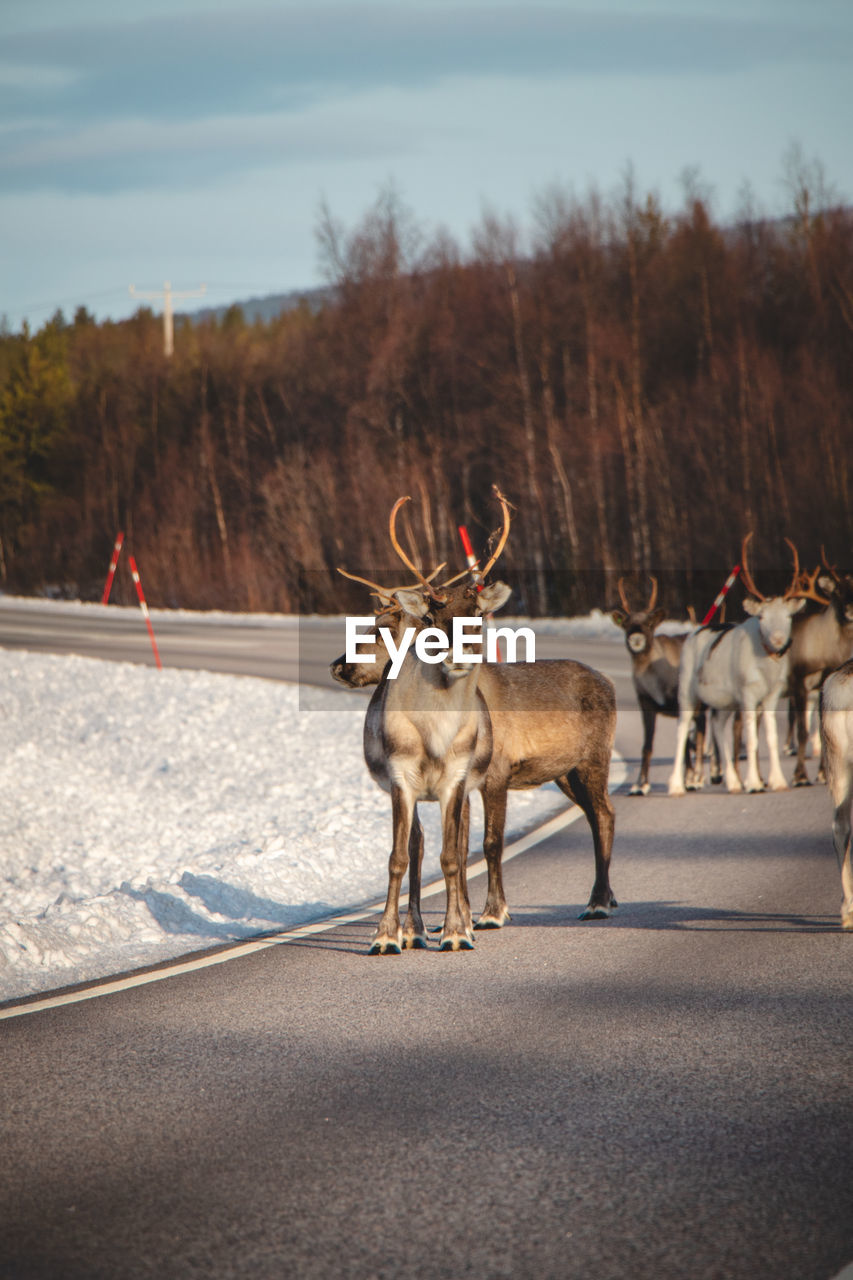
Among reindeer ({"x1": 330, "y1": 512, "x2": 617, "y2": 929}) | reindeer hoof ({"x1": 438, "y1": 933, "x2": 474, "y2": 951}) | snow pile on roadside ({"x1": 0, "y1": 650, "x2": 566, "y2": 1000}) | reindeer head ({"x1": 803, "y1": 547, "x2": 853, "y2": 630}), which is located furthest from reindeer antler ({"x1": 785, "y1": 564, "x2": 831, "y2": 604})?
reindeer hoof ({"x1": 438, "y1": 933, "x2": 474, "y2": 951})

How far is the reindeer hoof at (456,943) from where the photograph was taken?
25.5 ft

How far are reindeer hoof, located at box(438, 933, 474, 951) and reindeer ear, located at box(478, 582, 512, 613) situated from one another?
1792mm

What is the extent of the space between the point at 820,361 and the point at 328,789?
30.2m

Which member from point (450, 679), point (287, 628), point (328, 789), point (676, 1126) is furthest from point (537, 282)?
point (676, 1126)

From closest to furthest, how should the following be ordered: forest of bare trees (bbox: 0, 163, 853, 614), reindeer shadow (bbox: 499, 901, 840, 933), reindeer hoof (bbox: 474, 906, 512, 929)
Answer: reindeer shadow (bbox: 499, 901, 840, 933) < reindeer hoof (bbox: 474, 906, 512, 929) < forest of bare trees (bbox: 0, 163, 853, 614)

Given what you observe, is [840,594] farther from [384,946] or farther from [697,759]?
[384,946]

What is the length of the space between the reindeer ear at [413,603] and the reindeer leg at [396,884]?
99 centimetres

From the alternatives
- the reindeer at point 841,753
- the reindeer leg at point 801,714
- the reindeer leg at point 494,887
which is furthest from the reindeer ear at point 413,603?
the reindeer leg at point 801,714

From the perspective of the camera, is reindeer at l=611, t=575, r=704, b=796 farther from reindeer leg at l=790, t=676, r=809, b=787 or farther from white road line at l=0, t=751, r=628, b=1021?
white road line at l=0, t=751, r=628, b=1021

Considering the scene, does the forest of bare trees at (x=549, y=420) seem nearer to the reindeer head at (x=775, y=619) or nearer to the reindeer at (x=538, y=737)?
the reindeer head at (x=775, y=619)

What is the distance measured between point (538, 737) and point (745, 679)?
5.47 metres

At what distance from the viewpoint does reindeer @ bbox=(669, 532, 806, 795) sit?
13.8 m

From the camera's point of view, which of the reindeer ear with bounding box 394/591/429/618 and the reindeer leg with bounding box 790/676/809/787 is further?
the reindeer leg with bounding box 790/676/809/787

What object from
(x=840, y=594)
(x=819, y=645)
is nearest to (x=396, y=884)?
(x=819, y=645)
